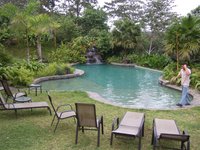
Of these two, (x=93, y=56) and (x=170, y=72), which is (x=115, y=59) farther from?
(x=170, y=72)

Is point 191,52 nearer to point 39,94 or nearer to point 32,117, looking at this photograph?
point 39,94

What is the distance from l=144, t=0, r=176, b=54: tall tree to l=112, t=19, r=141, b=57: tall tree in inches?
110

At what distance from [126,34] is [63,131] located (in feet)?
66.9

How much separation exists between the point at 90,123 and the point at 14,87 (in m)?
7.87

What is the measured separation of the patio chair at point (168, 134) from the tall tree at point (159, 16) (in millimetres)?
23043

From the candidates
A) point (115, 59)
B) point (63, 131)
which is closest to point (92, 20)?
point (115, 59)

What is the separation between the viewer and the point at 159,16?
28172 mm

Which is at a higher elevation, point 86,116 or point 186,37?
point 186,37

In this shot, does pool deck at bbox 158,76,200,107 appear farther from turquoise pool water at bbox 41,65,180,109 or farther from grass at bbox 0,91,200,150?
grass at bbox 0,91,200,150

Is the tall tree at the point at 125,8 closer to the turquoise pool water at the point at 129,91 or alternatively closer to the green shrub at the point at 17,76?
the turquoise pool water at the point at 129,91

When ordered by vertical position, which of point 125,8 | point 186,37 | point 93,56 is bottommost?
point 93,56

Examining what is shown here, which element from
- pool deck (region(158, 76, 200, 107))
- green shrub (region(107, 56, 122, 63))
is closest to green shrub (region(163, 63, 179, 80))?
pool deck (region(158, 76, 200, 107))

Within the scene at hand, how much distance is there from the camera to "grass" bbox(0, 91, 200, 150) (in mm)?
5328

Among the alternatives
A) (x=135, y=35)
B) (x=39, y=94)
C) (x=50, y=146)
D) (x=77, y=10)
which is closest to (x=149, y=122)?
(x=50, y=146)
